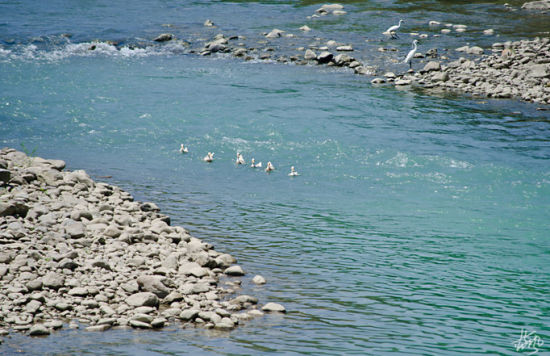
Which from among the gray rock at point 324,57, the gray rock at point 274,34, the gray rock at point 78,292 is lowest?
the gray rock at point 78,292

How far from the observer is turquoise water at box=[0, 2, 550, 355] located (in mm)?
7457

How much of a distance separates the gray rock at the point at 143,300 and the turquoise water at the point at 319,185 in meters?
0.53

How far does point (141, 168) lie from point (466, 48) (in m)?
14.8

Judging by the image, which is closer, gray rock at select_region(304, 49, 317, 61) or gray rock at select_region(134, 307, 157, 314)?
gray rock at select_region(134, 307, 157, 314)

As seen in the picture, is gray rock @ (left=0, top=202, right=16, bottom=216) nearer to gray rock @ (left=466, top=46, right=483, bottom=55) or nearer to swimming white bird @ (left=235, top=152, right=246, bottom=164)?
swimming white bird @ (left=235, top=152, right=246, bottom=164)

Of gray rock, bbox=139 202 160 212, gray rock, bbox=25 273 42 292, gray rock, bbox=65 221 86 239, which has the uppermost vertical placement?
gray rock, bbox=65 221 86 239

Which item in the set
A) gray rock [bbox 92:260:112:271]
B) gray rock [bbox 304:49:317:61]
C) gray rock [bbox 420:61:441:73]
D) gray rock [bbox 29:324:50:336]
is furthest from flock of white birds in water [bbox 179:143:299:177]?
gray rock [bbox 304:49:317:61]

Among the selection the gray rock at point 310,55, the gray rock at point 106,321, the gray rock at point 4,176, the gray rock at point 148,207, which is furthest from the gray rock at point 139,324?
the gray rock at point 310,55

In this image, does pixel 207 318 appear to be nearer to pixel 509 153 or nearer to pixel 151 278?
pixel 151 278

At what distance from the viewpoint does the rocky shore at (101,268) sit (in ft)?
23.8

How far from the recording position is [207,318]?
739 centimetres

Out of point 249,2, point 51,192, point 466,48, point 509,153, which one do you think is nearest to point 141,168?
point 51,192

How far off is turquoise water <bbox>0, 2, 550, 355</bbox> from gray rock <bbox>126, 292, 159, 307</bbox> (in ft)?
1.73

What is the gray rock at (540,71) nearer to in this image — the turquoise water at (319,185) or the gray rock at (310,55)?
the turquoise water at (319,185)
